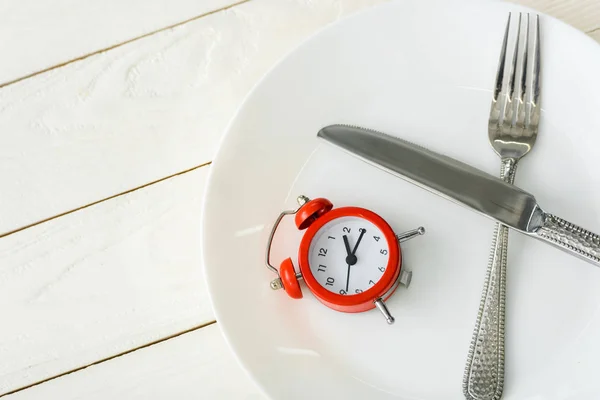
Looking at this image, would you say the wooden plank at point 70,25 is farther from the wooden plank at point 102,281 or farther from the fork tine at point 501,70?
the fork tine at point 501,70

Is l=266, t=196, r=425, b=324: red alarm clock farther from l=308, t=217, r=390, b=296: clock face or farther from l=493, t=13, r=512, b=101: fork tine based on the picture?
l=493, t=13, r=512, b=101: fork tine

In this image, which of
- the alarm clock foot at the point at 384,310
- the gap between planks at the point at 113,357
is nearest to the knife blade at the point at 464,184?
the alarm clock foot at the point at 384,310

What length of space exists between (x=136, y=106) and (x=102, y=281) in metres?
0.19

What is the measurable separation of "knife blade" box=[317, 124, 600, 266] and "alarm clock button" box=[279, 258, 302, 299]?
12cm

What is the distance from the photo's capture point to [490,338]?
487 mm

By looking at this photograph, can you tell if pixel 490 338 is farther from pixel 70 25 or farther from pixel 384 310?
pixel 70 25

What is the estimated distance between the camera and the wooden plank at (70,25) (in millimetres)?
682

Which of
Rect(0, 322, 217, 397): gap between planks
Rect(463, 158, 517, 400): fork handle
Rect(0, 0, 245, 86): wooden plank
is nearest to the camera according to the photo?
Rect(463, 158, 517, 400): fork handle

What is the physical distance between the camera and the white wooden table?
58 centimetres

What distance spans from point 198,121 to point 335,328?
267mm

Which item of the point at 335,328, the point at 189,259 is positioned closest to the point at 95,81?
the point at 189,259

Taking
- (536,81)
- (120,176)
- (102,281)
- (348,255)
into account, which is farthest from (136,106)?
(536,81)

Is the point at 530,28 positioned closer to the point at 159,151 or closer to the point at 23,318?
the point at 159,151

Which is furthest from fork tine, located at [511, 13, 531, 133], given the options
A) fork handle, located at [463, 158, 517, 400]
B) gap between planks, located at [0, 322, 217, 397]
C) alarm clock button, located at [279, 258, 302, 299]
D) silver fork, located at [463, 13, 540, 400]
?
gap between planks, located at [0, 322, 217, 397]
